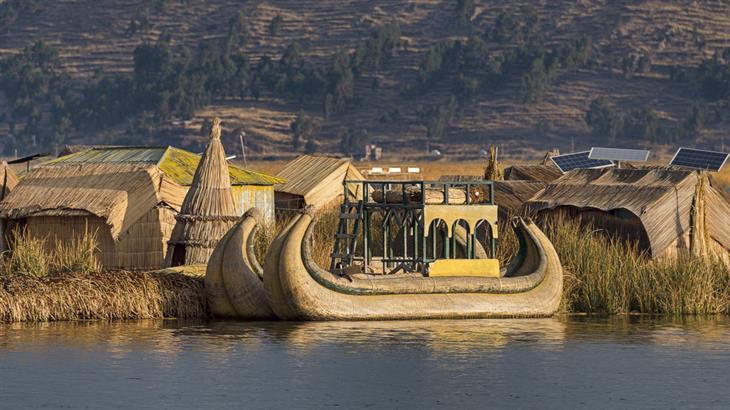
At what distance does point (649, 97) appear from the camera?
402 feet

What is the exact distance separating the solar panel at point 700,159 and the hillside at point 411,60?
250 ft

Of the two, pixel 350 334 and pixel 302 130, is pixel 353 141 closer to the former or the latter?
pixel 302 130

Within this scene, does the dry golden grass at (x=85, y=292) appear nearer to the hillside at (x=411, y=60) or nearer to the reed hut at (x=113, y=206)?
the reed hut at (x=113, y=206)

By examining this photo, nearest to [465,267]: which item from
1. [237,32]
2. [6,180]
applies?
[6,180]

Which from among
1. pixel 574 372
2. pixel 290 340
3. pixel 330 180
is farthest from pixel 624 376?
pixel 330 180

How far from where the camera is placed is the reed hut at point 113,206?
102ft

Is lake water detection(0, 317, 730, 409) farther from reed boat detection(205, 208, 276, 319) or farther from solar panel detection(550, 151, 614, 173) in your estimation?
solar panel detection(550, 151, 614, 173)

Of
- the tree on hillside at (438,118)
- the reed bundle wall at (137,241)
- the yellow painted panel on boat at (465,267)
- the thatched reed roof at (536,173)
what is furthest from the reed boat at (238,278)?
the tree on hillside at (438,118)

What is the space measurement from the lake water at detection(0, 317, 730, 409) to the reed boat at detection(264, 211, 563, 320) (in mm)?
223

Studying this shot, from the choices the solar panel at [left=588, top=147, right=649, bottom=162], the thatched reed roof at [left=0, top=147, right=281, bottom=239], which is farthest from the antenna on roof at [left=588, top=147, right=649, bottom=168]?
the thatched reed roof at [left=0, top=147, right=281, bottom=239]

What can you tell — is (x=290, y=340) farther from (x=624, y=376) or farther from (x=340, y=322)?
(x=624, y=376)

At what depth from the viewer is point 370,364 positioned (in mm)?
21891

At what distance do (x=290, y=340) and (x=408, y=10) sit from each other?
12343 centimetres

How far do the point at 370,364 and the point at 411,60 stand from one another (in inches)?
4480
